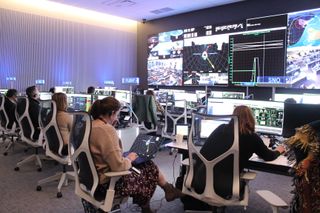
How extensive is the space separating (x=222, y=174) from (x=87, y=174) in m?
0.96

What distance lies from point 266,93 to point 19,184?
5.52m

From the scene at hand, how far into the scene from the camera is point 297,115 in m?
2.73

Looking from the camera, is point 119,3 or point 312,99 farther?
point 119,3

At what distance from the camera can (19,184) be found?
11.9ft

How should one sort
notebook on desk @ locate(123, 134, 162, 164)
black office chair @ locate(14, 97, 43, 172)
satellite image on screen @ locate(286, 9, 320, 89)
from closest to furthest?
notebook on desk @ locate(123, 134, 162, 164)
black office chair @ locate(14, 97, 43, 172)
satellite image on screen @ locate(286, 9, 320, 89)

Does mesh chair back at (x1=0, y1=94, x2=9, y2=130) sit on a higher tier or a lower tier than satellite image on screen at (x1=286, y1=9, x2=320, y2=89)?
lower

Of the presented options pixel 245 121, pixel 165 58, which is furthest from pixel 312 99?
pixel 165 58

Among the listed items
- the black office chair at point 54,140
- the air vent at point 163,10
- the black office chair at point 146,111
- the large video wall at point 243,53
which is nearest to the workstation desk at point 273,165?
the black office chair at point 54,140

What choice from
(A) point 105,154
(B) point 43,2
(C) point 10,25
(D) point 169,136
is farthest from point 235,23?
(A) point 105,154

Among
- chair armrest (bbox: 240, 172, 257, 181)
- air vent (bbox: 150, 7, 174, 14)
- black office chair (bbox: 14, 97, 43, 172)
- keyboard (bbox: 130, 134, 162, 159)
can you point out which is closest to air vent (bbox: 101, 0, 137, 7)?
air vent (bbox: 150, 7, 174, 14)

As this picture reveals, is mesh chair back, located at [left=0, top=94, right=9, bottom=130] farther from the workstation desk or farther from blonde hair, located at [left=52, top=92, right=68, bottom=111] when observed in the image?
the workstation desk

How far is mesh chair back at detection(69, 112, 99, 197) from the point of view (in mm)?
2092

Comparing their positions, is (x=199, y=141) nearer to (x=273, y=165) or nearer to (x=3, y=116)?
(x=273, y=165)

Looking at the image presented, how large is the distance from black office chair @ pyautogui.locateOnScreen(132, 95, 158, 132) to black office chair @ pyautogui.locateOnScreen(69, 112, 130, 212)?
3.45 metres
